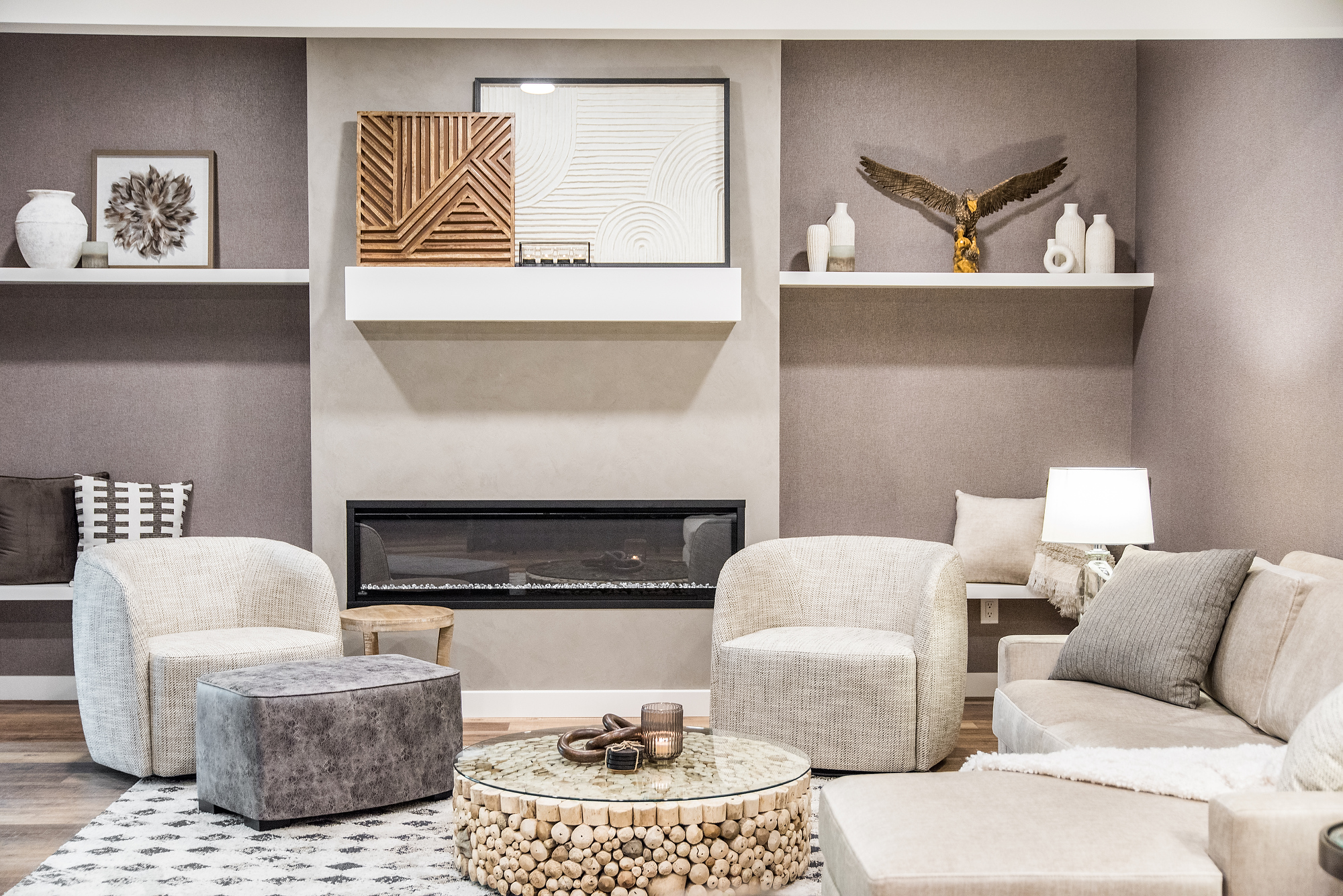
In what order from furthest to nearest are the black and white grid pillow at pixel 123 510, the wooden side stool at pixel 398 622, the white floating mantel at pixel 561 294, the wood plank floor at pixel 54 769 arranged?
the black and white grid pillow at pixel 123 510 < the white floating mantel at pixel 561 294 < the wooden side stool at pixel 398 622 < the wood plank floor at pixel 54 769

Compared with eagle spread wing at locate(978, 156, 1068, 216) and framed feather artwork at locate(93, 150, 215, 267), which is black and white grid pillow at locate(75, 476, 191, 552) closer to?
framed feather artwork at locate(93, 150, 215, 267)

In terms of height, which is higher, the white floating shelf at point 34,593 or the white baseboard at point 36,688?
the white floating shelf at point 34,593

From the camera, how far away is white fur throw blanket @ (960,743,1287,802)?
82.7 inches

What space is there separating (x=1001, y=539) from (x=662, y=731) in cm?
238

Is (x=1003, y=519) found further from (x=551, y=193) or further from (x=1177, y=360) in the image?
(x=551, y=193)

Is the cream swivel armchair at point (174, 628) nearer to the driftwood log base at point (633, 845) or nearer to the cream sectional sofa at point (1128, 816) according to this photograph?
the driftwood log base at point (633, 845)

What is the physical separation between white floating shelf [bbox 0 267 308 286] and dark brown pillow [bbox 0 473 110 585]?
0.82m

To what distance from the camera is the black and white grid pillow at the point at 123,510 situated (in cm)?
453

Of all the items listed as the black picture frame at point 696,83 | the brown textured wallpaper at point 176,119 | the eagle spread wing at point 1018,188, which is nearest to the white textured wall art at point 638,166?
the black picture frame at point 696,83

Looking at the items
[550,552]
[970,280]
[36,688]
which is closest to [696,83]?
[970,280]

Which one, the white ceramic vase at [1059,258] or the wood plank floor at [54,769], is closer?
the wood plank floor at [54,769]

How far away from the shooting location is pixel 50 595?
172 inches

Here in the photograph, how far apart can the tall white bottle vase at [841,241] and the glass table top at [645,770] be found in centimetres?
230

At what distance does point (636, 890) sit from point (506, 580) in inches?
86.3
